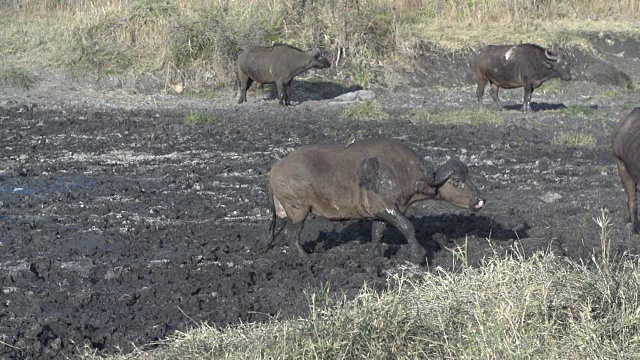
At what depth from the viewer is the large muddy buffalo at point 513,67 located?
24891mm

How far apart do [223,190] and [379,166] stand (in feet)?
12.8

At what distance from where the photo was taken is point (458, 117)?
→ 21.2m

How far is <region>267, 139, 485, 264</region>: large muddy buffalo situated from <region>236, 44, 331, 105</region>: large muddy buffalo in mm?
13214

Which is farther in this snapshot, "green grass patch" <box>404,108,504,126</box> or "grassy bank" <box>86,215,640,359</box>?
"green grass patch" <box>404,108,504,126</box>

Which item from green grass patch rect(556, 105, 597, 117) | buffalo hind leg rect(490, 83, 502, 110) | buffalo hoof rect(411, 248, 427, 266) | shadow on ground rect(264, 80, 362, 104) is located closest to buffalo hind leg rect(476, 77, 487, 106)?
buffalo hind leg rect(490, 83, 502, 110)

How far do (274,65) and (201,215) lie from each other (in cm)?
1204

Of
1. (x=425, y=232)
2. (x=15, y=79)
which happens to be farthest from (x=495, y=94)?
(x=425, y=232)

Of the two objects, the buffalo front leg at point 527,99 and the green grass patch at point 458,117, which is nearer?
the green grass patch at point 458,117

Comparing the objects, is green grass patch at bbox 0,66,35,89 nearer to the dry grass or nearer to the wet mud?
the wet mud

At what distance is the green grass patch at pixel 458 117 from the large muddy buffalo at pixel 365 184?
10.0 metres

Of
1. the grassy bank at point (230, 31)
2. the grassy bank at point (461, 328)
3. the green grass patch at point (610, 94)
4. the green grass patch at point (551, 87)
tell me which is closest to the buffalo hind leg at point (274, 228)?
the grassy bank at point (461, 328)

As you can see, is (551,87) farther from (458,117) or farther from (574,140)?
(574,140)

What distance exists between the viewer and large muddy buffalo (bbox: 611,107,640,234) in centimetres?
1175

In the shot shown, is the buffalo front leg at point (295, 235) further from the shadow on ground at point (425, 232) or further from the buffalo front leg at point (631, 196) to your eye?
the buffalo front leg at point (631, 196)
